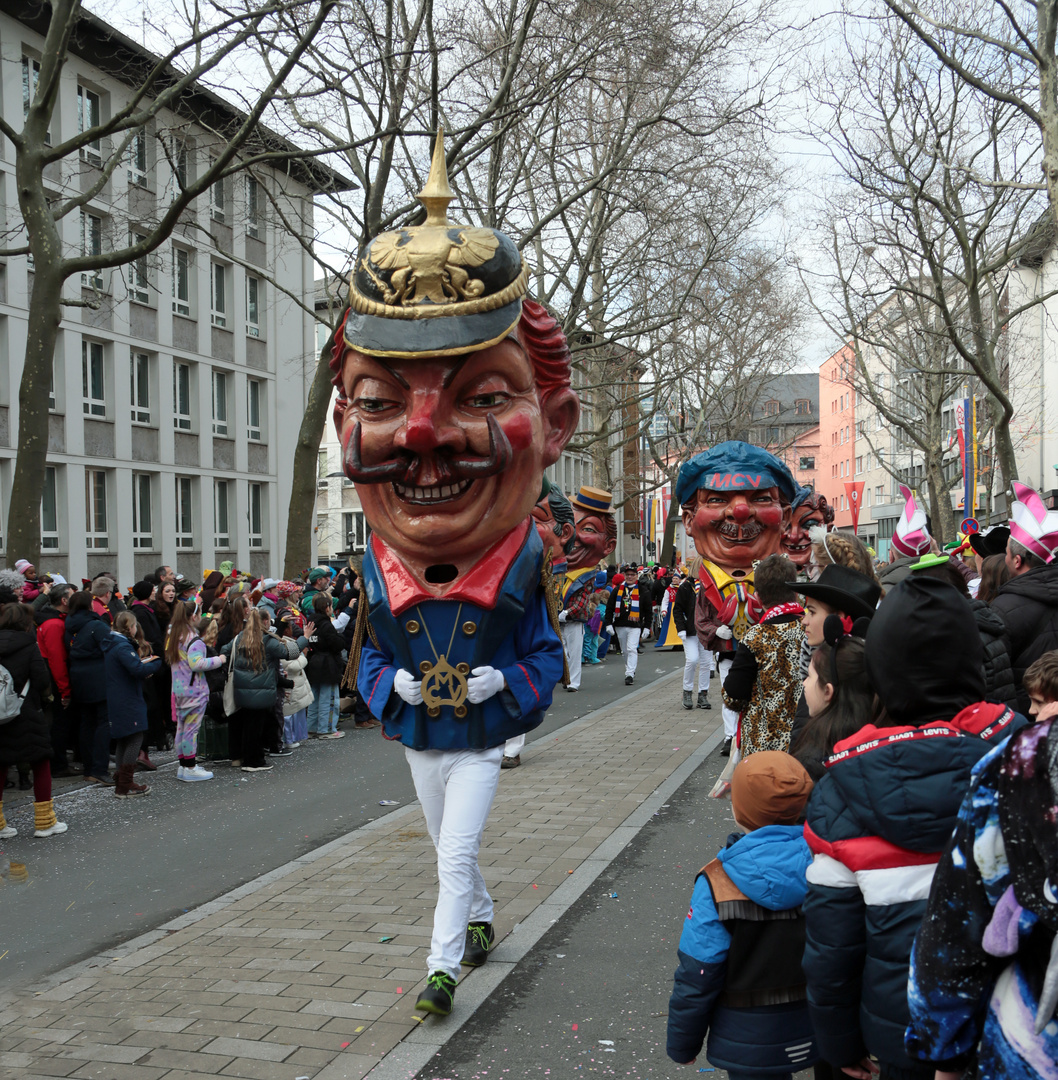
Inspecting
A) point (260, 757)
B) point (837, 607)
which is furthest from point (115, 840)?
point (837, 607)

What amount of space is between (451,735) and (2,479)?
63.1 feet

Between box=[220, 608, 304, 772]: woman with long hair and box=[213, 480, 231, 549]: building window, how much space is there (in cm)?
1850

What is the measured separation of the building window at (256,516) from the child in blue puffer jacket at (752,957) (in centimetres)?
2773

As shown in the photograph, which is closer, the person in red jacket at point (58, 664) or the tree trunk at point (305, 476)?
the person in red jacket at point (58, 664)

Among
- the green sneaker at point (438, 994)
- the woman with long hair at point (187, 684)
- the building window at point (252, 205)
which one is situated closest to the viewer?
the green sneaker at point (438, 994)

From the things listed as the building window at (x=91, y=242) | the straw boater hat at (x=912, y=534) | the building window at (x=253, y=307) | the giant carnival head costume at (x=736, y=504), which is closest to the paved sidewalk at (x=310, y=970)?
the giant carnival head costume at (x=736, y=504)

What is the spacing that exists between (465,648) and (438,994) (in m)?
1.33

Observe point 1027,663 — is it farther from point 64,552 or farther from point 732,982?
point 64,552

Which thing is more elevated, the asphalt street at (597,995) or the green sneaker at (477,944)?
the green sneaker at (477,944)

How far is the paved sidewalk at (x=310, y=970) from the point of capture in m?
3.86

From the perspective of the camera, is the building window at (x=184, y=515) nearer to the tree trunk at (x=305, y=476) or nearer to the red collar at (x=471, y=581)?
the tree trunk at (x=305, y=476)

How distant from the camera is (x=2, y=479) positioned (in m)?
21.0

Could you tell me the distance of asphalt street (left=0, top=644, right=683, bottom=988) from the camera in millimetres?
5582

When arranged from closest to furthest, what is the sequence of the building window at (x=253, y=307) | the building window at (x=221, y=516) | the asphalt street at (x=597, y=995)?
the asphalt street at (x=597, y=995), the building window at (x=221, y=516), the building window at (x=253, y=307)
